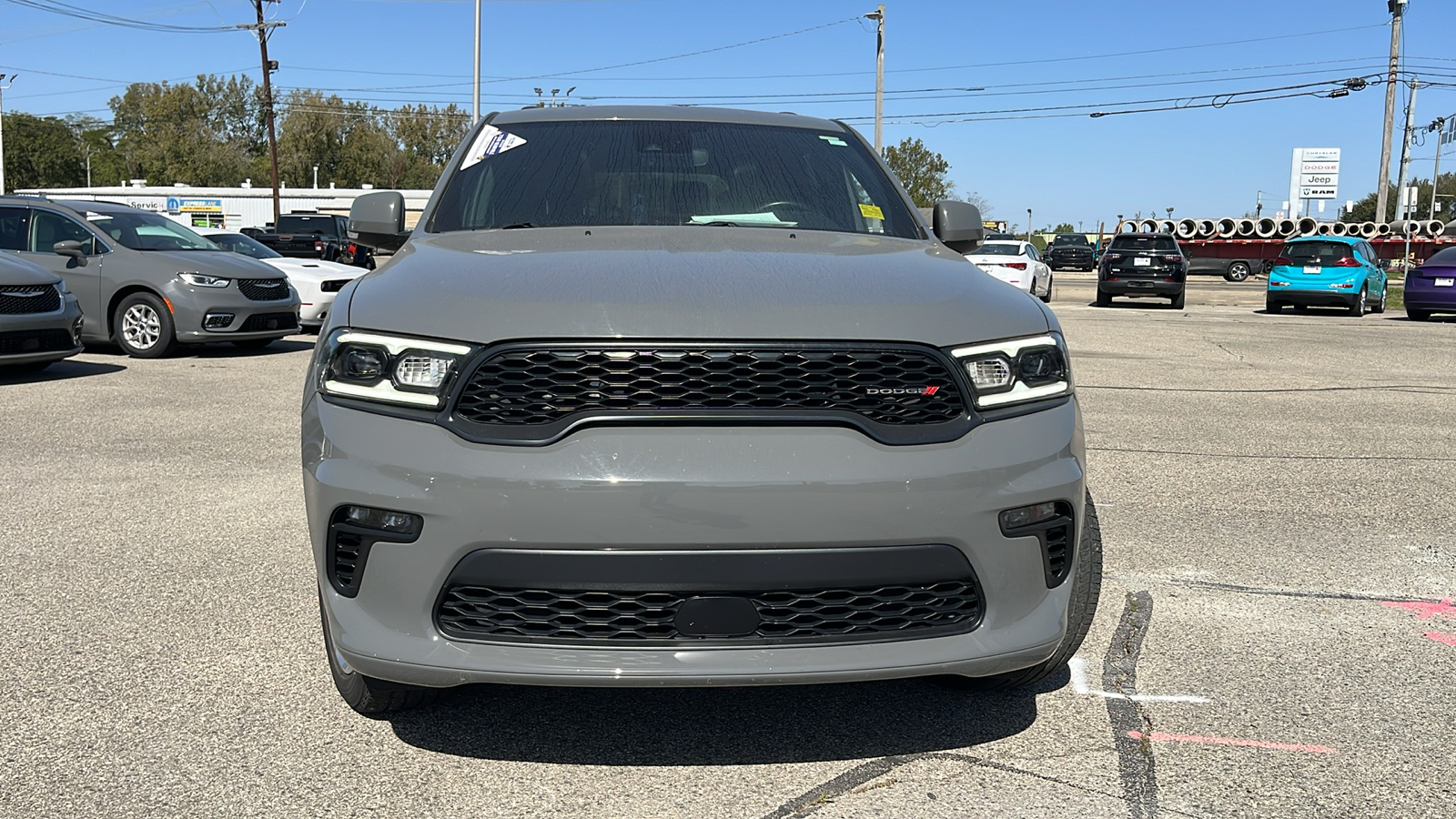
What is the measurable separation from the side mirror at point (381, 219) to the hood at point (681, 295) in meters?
0.95

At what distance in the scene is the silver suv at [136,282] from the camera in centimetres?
1249

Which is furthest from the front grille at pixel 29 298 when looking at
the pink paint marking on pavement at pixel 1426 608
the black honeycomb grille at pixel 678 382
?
the pink paint marking on pavement at pixel 1426 608

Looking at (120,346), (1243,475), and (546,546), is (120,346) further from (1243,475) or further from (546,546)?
(546,546)

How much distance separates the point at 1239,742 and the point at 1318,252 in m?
23.6

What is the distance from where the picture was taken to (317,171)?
9925 centimetres

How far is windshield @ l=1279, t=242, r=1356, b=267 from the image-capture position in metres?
24.1

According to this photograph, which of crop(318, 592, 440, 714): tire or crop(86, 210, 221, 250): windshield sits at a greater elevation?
crop(86, 210, 221, 250): windshield

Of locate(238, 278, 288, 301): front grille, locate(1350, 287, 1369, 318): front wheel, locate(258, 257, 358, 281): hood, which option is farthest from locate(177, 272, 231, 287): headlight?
locate(1350, 287, 1369, 318): front wheel

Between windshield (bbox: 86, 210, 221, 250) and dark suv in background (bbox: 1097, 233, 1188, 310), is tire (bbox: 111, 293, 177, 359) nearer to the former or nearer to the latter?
windshield (bbox: 86, 210, 221, 250)

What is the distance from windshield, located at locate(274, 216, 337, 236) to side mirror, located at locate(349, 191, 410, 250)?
27.4 m

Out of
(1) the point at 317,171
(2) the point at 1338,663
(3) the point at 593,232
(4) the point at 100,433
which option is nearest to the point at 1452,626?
(2) the point at 1338,663

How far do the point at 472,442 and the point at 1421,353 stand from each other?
51.6 ft

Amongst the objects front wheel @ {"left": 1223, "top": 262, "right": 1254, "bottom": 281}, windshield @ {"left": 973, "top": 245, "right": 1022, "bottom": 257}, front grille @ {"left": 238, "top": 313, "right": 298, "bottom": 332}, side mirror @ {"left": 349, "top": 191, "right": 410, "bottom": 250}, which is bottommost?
front grille @ {"left": 238, "top": 313, "right": 298, "bottom": 332}

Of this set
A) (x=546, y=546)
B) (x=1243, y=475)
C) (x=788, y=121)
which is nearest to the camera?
(x=546, y=546)
